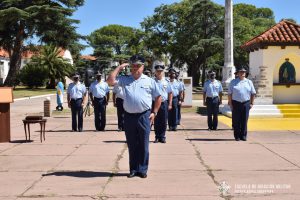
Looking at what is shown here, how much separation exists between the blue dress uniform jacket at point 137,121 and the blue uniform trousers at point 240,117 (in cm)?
504

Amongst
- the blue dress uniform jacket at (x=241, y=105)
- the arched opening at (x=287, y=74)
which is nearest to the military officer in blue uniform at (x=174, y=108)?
the blue dress uniform jacket at (x=241, y=105)

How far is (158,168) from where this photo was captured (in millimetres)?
8383

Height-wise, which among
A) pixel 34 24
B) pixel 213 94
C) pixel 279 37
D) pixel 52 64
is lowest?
pixel 213 94

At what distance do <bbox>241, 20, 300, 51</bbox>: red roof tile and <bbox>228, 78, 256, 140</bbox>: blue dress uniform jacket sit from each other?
746 cm

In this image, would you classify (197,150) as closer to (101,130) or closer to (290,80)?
(101,130)

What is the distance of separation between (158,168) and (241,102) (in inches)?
180

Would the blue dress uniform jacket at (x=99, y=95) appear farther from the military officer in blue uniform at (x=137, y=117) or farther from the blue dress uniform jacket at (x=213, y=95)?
the military officer in blue uniform at (x=137, y=117)

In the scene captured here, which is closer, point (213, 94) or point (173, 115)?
point (213, 94)

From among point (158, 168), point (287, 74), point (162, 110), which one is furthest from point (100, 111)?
point (287, 74)

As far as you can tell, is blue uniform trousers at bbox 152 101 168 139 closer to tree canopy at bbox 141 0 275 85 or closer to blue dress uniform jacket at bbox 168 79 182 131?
blue dress uniform jacket at bbox 168 79 182 131

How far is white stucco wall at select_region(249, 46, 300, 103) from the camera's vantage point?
64.0 feet

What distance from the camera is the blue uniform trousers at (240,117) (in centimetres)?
1216

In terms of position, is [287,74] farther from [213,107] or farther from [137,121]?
[137,121]

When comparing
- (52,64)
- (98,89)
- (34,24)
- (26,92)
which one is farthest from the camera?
(52,64)
